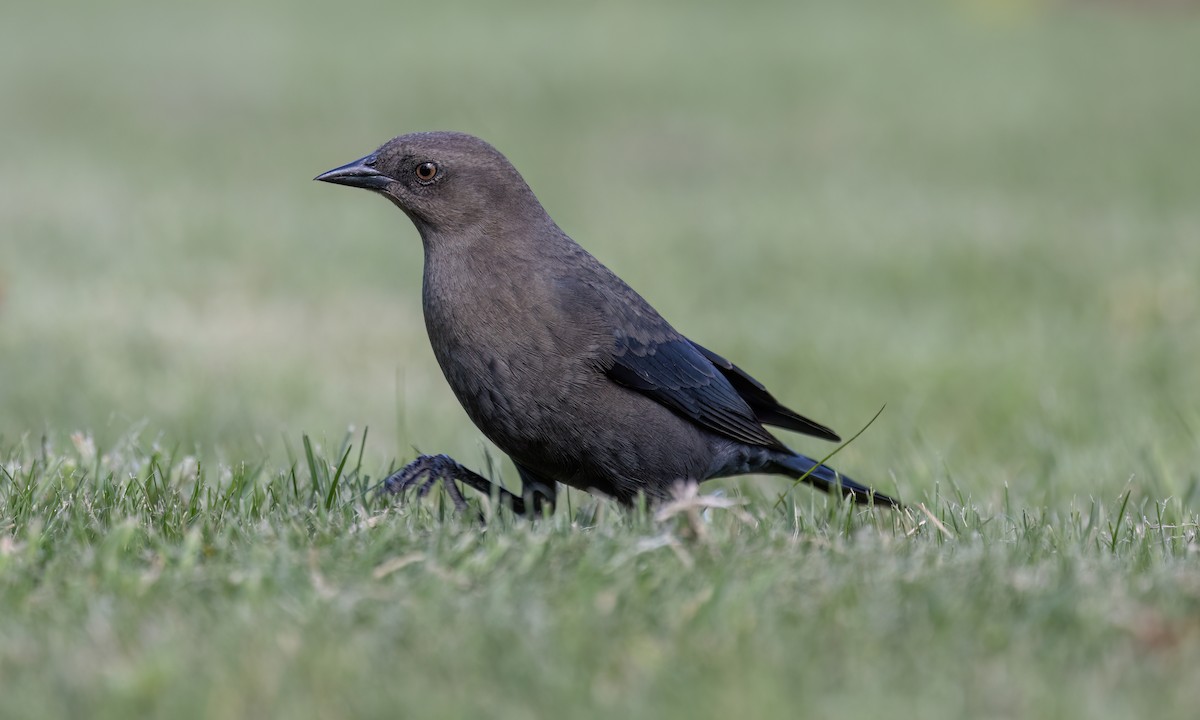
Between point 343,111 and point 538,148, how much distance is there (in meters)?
3.15

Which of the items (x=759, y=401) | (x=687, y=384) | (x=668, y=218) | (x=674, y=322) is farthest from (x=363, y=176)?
(x=668, y=218)

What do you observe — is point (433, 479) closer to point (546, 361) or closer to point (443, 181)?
point (546, 361)

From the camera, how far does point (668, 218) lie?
483 inches

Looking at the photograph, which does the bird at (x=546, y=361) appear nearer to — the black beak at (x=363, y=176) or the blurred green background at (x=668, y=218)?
the black beak at (x=363, y=176)

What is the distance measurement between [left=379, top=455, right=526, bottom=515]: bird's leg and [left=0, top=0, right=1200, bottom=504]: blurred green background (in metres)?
0.39

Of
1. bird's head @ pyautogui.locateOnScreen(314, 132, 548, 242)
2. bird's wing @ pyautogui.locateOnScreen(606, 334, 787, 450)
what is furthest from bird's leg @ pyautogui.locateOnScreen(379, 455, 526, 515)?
bird's head @ pyautogui.locateOnScreen(314, 132, 548, 242)

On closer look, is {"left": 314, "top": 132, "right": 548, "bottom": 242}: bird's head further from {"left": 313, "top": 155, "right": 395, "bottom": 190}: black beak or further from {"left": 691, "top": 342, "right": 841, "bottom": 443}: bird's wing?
{"left": 691, "top": 342, "right": 841, "bottom": 443}: bird's wing

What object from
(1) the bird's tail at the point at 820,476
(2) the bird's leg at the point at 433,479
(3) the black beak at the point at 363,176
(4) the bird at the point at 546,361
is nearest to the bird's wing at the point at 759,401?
(4) the bird at the point at 546,361

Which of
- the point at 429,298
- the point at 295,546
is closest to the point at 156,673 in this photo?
the point at 295,546

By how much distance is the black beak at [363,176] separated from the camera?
481 centimetres

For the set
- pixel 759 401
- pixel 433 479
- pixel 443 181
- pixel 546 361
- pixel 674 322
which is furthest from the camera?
pixel 674 322

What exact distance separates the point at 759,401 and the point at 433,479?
4.40ft

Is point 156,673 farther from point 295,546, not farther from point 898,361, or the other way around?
point 898,361

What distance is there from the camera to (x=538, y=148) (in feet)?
53.2
